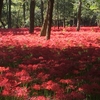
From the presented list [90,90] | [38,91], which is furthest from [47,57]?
[90,90]

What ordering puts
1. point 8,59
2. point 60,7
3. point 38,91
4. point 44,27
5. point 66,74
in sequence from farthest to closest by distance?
point 60,7, point 44,27, point 8,59, point 66,74, point 38,91

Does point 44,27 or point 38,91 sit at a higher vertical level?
point 44,27

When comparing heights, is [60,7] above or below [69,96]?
above

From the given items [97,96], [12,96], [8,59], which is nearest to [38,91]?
[12,96]

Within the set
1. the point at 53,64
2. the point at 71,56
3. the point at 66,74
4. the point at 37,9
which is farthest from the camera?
the point at 37,9

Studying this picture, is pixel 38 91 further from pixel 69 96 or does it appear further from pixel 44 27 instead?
pixel 44 27

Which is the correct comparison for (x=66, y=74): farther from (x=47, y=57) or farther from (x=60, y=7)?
(x=60, y=7)

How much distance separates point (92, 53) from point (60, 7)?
159ft

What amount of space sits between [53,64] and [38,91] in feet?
8.24

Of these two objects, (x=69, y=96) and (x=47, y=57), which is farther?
(x=47, y=57)

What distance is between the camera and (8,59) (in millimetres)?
10555

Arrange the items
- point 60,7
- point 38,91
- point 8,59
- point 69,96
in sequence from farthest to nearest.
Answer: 1. point 60,7
2. point 8,59
3. point 38,91
4. point 69,96

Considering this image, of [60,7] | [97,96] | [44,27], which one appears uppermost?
[60,7]

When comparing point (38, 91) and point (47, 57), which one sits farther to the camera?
point (47, 57)
